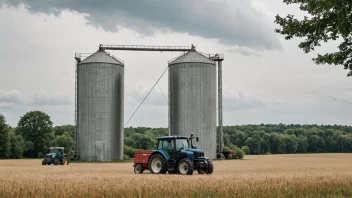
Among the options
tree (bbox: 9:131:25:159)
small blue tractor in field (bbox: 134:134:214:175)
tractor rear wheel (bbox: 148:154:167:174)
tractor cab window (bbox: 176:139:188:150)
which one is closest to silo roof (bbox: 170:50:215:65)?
small blue tractor in field (bbox: 134:134:214:175)

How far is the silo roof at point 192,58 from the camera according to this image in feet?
205

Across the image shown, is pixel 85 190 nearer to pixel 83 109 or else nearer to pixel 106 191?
pixel 106 191

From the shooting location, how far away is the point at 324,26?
60.6 ft

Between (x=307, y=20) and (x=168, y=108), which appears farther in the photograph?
(x=168, y=108)

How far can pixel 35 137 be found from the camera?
9275cm

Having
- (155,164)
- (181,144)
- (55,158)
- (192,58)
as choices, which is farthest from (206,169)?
(192,58)

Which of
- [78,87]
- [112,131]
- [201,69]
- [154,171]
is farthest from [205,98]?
[154,171]

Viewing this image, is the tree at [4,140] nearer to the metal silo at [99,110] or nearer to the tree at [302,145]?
the metal silo at [99,110]

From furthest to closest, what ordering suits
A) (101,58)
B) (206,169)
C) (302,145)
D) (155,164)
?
(302,145) → (101,58) → (155,164) → (206,169)

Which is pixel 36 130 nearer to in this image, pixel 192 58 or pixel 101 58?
pixel 101 58

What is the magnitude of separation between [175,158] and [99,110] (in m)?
34.6

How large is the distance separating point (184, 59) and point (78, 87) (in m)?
15.5

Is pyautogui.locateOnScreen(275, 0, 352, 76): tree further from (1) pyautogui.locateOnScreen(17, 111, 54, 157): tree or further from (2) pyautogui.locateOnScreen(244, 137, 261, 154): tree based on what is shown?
(2) pyautogui.locateOnScreen(244, 137, 261, 154): tree

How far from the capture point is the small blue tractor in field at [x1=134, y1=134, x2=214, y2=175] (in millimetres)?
28109
